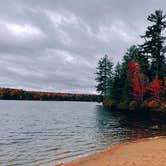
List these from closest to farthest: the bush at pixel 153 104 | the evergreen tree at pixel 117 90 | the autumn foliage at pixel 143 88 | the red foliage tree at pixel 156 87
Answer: the bush at pixel 153 104, the red foliage tree at pixel 156 87, the autumn foliage at pixel 143 88, the evergreen tree at pixel 117 90

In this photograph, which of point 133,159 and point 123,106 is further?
point 123,106

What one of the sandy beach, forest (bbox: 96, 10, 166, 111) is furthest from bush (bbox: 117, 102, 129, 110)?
the sandy beach

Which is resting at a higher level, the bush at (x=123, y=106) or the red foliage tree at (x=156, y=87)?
the red foliage tree at (x=156, y=87)

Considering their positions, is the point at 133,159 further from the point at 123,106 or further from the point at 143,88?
the point at 123,106

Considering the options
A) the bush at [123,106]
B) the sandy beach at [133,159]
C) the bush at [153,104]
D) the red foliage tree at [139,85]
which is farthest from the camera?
the bush at [123,106]

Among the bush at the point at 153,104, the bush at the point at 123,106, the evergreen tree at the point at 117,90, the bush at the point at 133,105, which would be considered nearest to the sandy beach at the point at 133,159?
the bush at the point at 153,104

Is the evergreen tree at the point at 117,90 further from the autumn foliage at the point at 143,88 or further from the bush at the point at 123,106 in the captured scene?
the autumn foliage at the point at 143,88

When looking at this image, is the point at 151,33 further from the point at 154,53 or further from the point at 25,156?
the point at 25,156

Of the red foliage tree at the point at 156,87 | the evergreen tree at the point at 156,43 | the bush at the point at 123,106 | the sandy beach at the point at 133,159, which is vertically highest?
the evergreen tree at the point at 156,43

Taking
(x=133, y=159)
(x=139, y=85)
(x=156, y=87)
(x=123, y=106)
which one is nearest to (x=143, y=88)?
(x=139, y=85)

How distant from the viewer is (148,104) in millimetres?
59812

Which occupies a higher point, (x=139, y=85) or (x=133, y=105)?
(x=139, y=85)

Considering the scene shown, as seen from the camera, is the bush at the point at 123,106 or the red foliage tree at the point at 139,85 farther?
the bush at the point at 123,106

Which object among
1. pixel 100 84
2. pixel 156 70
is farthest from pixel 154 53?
pixel 100 84
